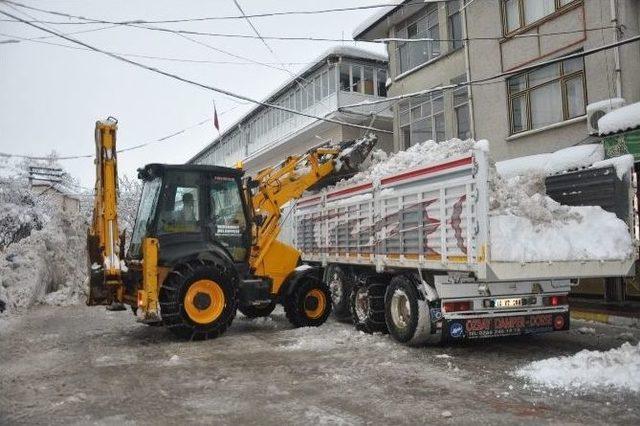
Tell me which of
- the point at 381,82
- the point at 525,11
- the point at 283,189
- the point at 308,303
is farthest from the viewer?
the point at 381,82

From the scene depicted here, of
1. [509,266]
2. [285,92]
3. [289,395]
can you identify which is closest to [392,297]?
[509,266]

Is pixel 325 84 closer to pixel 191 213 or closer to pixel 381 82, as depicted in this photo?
pixel 381 82

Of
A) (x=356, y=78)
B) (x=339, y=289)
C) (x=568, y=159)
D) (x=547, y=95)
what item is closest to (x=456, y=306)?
(x=339, y=289)

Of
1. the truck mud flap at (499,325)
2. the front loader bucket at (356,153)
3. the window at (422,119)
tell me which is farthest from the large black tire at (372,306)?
the window at (422,119)

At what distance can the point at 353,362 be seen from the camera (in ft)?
24.3

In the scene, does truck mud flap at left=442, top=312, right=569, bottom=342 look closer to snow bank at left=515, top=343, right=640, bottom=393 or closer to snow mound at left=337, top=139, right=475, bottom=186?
snow bank at left=515, top=343, right=640, bottom=393

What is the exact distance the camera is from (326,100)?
25.0m

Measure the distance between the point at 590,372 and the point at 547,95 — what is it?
10.2 m

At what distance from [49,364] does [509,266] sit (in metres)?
6.17

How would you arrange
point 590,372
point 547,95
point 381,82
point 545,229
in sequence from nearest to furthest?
point 590,372 → point 545,229 → point 547,95 → point 381,82

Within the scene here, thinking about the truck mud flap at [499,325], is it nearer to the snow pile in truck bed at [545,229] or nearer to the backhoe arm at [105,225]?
the snow pile in truck bed at [545,229]

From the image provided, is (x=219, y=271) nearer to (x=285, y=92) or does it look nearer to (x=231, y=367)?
(x=231, y=367)

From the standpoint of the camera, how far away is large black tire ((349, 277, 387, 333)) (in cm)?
931

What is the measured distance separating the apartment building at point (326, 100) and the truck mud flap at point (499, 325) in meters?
13.5
